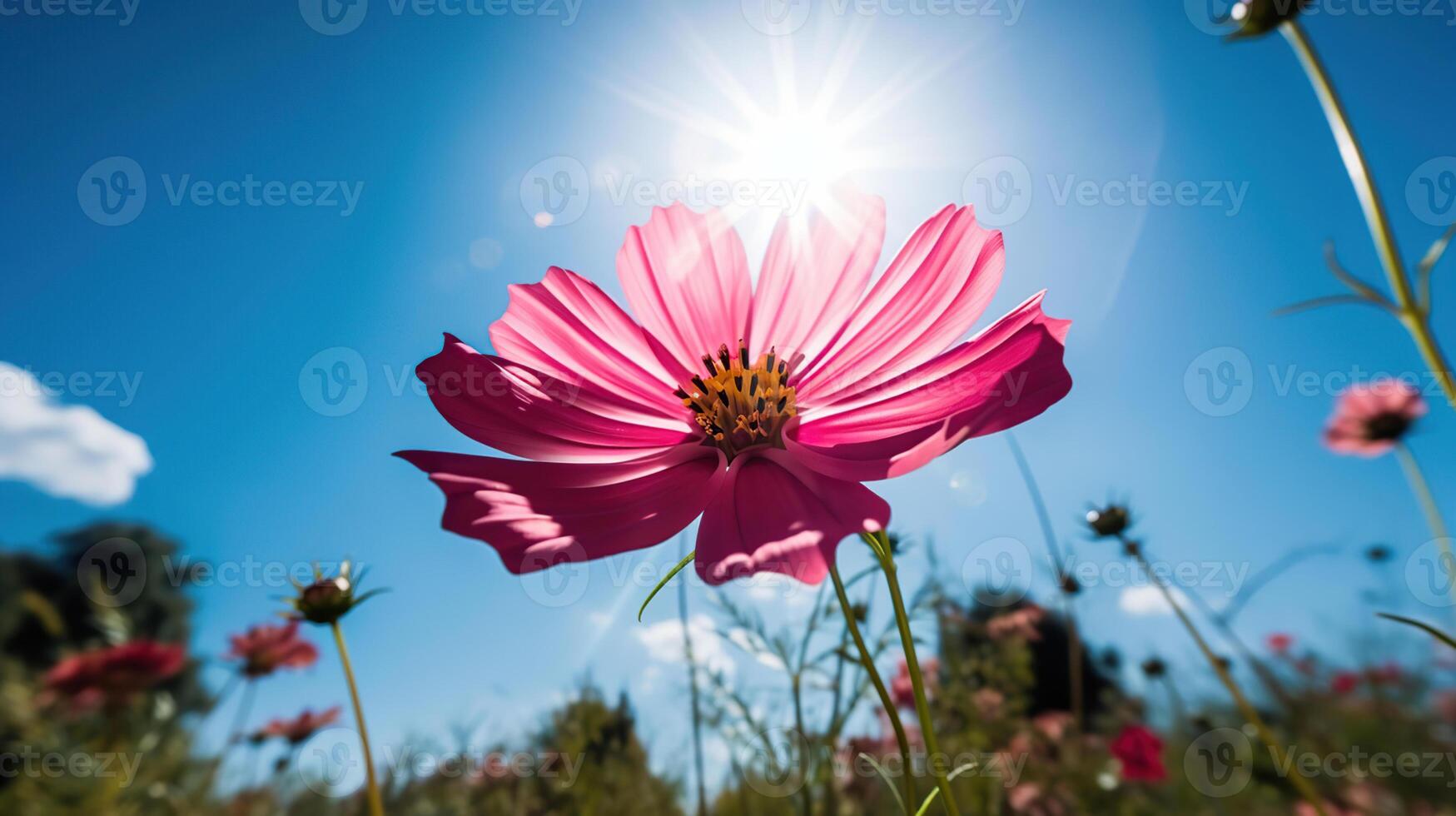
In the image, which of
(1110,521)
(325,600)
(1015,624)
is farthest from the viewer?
(1015,624)

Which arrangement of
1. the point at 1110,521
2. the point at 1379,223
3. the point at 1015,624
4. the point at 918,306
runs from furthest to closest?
the point at 1015,624
the point at 1110,521
the point at 918,306
the point at 1379,223

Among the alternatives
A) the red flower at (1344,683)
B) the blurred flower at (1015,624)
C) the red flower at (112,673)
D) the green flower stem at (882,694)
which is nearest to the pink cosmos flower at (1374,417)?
the red flower at (1344,683)

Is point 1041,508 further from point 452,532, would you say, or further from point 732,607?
point 452,532

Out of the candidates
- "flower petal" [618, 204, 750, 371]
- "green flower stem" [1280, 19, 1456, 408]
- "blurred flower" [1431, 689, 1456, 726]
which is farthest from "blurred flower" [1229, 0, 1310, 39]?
"blurred flower" [1431, 689, 1456, 726]

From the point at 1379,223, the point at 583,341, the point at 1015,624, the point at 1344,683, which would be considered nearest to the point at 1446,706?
the point at 1344,683

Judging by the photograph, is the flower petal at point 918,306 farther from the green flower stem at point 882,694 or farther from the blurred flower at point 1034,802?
the blurred flower at point 1034,802

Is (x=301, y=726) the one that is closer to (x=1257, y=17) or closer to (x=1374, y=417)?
(x=1257, y=17)

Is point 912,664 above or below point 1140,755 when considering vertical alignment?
above

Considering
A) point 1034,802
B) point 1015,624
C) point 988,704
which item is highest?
point 1015,624

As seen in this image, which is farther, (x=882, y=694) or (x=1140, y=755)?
(x=1140, y=755)
